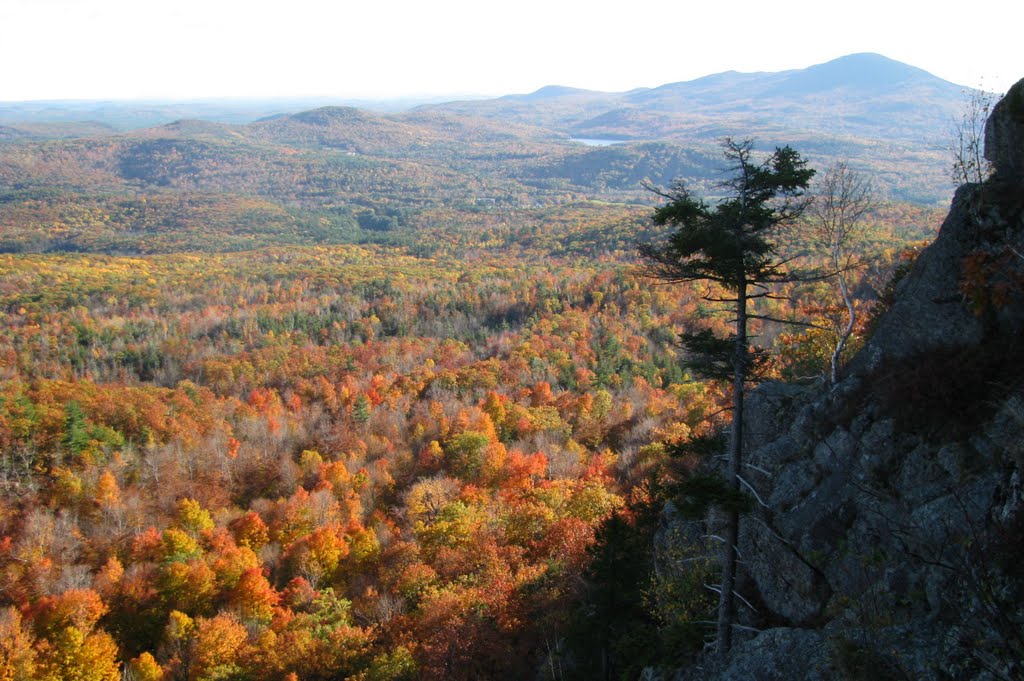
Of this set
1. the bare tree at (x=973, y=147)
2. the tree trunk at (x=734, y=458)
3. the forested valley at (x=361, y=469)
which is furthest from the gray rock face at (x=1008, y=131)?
the tree trunk at (x=734, y=458)

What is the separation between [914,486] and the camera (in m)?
11.4

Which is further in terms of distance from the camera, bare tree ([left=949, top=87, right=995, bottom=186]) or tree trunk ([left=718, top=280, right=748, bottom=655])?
bare tree ([left=949, top=87, right=995, bottom=186])

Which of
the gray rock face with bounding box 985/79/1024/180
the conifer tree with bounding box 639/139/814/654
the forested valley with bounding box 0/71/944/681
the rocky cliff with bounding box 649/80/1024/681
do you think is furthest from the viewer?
the forested valley with bounding box 0/71/944/681

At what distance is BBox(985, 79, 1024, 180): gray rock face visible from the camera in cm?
1401

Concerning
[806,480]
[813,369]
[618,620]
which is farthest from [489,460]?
[806,480]

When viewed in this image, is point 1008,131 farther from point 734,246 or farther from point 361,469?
point 361,469

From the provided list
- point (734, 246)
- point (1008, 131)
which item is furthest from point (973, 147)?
point (734, 246)

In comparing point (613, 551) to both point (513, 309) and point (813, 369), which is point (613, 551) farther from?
point (513, 309)

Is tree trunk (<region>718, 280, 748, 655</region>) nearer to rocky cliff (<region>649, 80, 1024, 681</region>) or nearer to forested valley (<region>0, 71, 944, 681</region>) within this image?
rocky cliff (<region>649, 80, 1024, 681</region>)

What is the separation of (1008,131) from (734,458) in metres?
11.1

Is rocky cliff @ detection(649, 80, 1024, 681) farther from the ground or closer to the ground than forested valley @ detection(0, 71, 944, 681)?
farther from the ground

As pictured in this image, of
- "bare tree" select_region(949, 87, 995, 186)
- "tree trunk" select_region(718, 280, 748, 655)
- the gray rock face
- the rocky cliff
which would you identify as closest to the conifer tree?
"tree trunk" select_region(718, 280, 748, 655)

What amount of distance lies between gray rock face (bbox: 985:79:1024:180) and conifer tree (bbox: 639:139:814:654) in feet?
22.0

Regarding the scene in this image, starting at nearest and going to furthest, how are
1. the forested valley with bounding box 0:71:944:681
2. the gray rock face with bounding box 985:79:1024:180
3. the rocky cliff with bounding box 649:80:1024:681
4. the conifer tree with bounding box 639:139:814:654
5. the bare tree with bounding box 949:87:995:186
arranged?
the rocky cliff with bounding box 649:80:1024:681 < the conifer tree with bounding box 639:139:814:654 < the gray rock face with bounding box 985:79:1024:180 < the bare tree with bounding box 949:87:995:186 < the forested valley with bounding box 0:71:944:681
